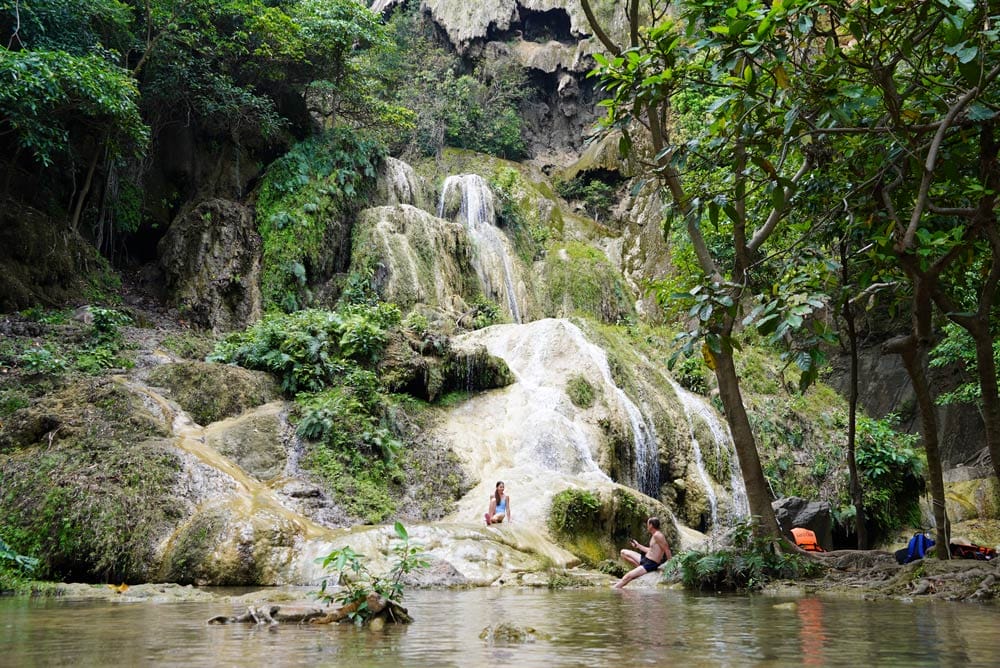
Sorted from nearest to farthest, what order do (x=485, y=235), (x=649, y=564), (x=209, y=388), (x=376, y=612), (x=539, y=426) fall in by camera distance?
(x=376, y=612) < (x=649, y=564) < (x=209, y=388) < (x=539, y=426) < (x=485, y=235)

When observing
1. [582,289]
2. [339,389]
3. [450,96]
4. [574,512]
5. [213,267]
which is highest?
[450,96]

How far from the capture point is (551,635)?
152 inches

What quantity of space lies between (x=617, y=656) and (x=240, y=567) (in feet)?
21.0

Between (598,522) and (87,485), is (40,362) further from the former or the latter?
(598,522)

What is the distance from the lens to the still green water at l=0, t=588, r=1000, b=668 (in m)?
2.99

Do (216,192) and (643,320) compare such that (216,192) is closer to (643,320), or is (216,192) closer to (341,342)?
(341,342)

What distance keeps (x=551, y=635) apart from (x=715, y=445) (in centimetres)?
1362

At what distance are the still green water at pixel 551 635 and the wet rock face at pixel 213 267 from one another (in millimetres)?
12732

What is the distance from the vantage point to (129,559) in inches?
331

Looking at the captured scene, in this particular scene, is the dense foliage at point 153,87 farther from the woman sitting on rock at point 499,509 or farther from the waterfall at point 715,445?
the waterfall at point 715,445

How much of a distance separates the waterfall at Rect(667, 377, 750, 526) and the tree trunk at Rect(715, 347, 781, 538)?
7.96 meters

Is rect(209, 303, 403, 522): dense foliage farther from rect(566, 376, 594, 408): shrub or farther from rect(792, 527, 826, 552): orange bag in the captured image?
rect(792, 527, 826, 552): orange bag

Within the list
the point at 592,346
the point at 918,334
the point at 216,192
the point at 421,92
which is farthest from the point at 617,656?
the point at 421,92

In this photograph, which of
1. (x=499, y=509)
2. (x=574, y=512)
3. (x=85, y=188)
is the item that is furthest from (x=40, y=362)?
(x=574, y=512)
